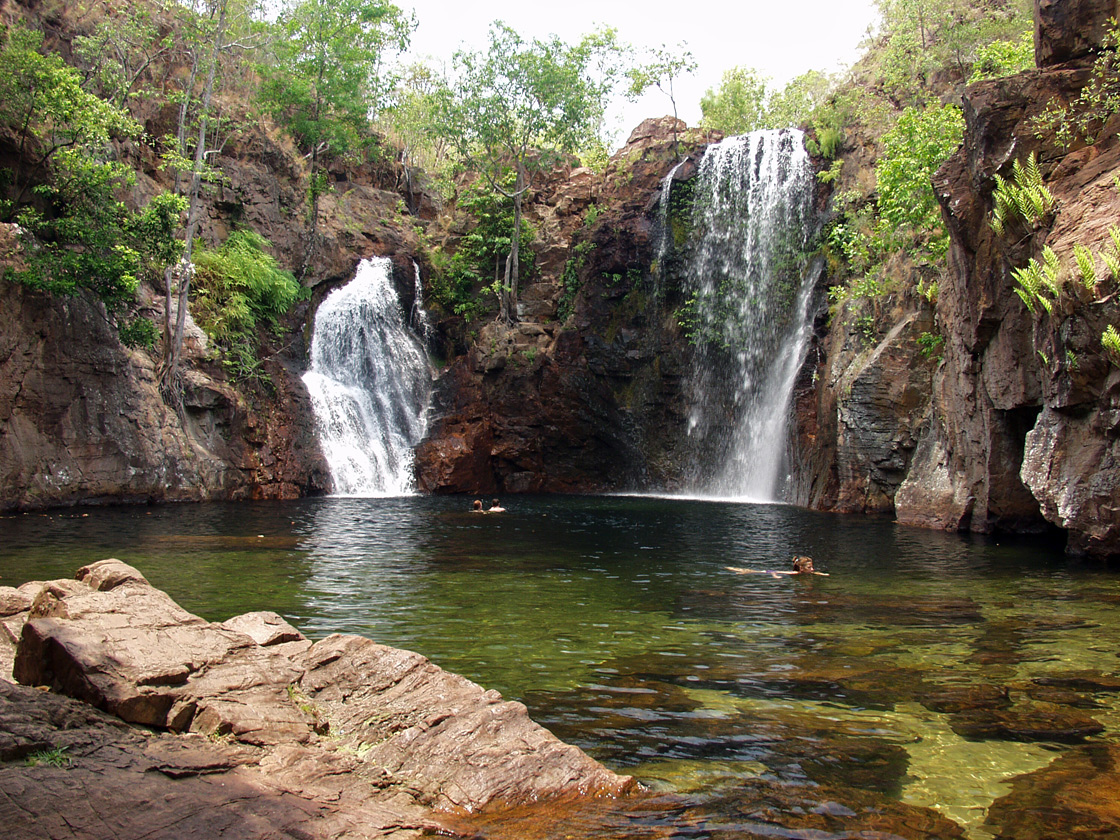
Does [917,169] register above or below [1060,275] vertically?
above

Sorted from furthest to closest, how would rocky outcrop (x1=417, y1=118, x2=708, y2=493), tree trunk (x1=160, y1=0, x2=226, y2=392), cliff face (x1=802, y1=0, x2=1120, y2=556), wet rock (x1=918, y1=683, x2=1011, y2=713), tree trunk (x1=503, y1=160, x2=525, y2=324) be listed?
tree trunk (x1=503, y1=160, x2=525, y2=324) < rocky outcrop (x1=417, y1=118, x2=708, y2=493) < tree trunk (x1=160, y1=0, x2=226, y2=392) < cliff face (x1=802, y1=0, x2=1120, y2=556) < wet rock (x1=918, y1=683, x2=1011, y2=713)

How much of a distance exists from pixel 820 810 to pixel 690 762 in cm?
88

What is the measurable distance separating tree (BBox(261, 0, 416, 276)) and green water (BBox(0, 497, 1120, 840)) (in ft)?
76.4

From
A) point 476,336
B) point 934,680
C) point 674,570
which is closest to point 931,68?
point 476,336

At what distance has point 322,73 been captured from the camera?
3591cm

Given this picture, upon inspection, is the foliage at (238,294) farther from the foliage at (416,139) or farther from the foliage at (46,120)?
the foliage at (416,139)

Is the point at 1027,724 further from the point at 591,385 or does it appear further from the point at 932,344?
the point at 591,385

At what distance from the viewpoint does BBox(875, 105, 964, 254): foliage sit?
18.9 metres

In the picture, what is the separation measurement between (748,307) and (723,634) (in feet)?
73.9

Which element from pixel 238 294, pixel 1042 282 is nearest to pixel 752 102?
pixel 238 294

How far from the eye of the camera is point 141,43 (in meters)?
26.7

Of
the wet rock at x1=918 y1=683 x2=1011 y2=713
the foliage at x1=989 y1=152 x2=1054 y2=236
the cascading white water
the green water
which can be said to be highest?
the foliage at x1=989 y1=152 x2=1054 y2=236

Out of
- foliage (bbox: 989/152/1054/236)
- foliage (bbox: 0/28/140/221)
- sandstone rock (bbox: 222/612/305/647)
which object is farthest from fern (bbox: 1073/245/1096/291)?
foliage (bbox: 0/28/140/221)

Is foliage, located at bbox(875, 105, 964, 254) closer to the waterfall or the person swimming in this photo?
the waterfall
